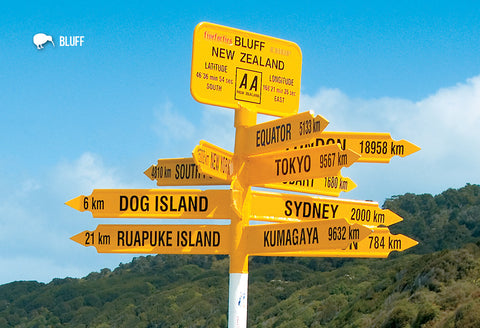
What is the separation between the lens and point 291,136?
28.5 feet

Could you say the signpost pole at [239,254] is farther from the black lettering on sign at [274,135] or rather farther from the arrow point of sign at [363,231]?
the arrow point of sign at [363,231]

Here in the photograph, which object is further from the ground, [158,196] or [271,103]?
[271,103]

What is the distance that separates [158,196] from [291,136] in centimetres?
192

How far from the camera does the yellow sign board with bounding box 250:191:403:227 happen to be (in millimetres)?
9555

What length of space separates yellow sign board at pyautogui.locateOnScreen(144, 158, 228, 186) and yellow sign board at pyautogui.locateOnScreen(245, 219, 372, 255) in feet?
3.73

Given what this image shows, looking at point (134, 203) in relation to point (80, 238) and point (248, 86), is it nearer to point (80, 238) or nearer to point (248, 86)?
point (80, 238)

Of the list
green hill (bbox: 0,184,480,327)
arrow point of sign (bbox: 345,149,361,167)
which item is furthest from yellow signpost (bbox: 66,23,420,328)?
green hill (bbox: 0,184,480,327)

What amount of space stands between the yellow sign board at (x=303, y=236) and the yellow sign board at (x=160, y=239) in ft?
1.33

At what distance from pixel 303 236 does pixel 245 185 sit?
3.55 ft

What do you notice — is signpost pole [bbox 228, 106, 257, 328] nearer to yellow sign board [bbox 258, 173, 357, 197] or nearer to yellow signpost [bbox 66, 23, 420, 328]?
yellow signpost [bbox 66, 23, 420, 328]

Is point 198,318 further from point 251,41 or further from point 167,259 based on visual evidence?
point 251,41

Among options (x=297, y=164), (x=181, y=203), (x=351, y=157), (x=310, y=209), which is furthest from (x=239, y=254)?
(x=351, y=157)

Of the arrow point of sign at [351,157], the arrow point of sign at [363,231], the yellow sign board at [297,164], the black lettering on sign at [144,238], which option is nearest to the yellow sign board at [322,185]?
the yellow sign board at [297,164]

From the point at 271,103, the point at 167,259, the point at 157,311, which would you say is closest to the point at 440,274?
the point at 271,103
